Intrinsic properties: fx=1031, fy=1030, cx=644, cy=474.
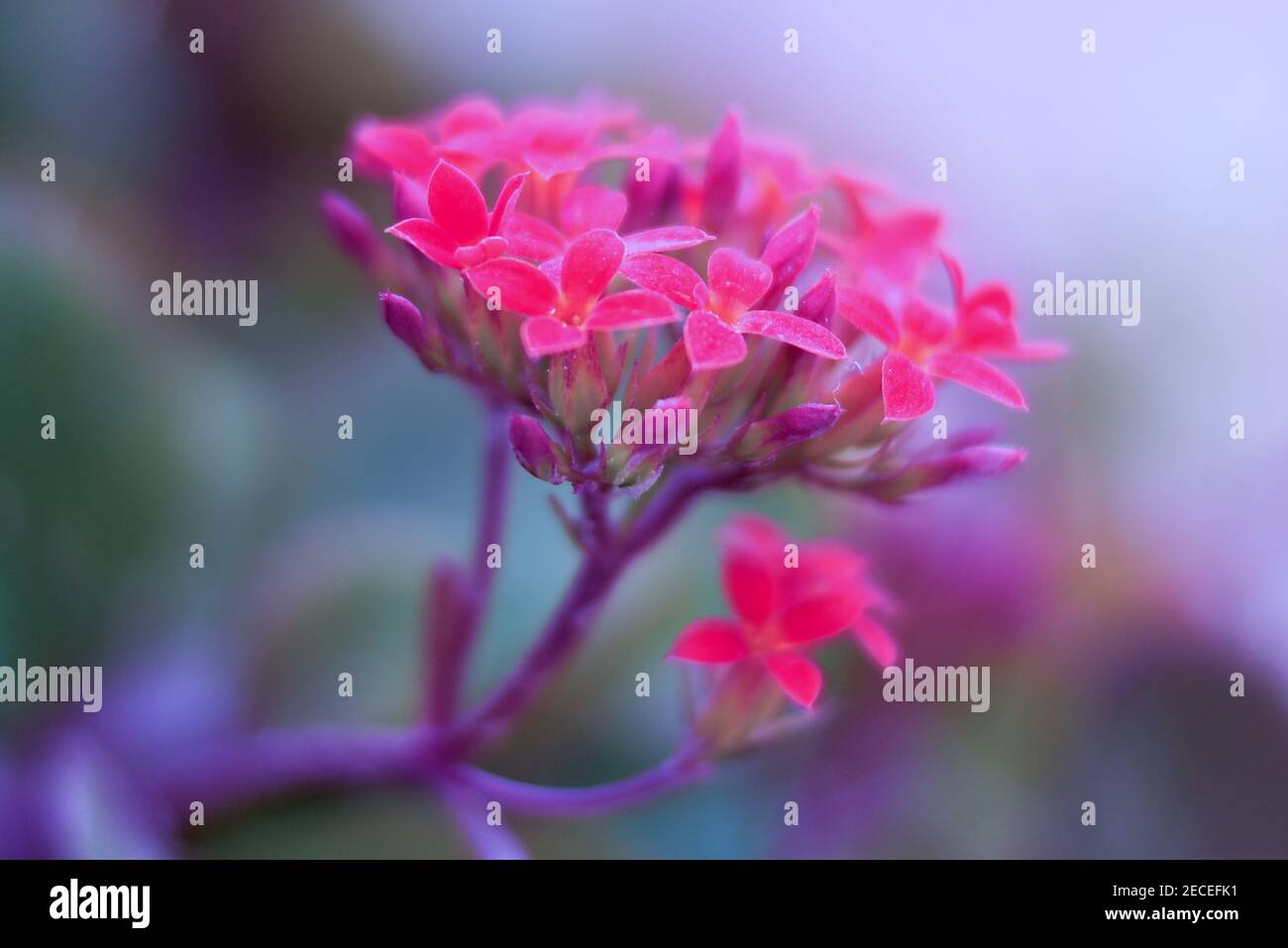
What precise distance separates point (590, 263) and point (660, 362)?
0.19 ft

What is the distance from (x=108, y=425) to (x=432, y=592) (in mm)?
383

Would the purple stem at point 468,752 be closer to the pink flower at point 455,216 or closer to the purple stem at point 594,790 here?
the purple stem at point 594,790

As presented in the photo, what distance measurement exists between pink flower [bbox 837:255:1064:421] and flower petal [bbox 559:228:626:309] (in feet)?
0.43

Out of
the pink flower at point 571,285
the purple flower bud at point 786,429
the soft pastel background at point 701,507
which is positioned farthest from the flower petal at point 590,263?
the soft pastel background at point 701,507

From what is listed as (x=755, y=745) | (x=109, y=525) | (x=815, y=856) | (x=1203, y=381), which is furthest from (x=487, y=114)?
(x=1203, y=381)

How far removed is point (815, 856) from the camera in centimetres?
87

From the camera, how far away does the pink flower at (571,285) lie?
45 centimetres

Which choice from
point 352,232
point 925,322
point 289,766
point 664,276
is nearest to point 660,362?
point 664,276

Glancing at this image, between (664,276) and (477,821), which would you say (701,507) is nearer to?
(477,821)

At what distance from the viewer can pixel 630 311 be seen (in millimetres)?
439

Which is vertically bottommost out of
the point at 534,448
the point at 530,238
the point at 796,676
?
the point at 796,676

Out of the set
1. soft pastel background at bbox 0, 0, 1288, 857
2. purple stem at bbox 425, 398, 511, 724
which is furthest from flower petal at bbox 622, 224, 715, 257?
soft pastel background at bbox 0, 0, 1288, 857
